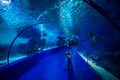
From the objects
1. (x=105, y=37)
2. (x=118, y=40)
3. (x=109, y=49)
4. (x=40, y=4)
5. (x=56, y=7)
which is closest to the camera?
(x=40, y=4)

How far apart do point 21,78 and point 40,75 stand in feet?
4.45

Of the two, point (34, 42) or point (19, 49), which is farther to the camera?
point (19, 49)

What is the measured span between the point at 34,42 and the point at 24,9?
15443 millimetres

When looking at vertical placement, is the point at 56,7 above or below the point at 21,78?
above

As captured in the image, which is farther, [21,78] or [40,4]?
[40,4]

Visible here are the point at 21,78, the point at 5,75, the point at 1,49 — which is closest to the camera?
the point at 5,75

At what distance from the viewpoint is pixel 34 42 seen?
94.1 ft

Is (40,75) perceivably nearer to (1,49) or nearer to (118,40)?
(118,40)

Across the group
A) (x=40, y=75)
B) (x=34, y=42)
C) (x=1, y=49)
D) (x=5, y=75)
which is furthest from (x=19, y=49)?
(x=5, y=75)

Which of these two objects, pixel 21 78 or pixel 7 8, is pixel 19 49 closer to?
pixel 7 8

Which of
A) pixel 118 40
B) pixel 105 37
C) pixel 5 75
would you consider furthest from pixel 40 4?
pixel 105 37

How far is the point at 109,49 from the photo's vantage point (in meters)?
18.8

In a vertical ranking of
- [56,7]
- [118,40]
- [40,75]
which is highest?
[56,7]

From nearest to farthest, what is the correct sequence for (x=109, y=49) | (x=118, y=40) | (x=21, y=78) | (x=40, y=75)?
(x=21, y=78), (x=40, y=75), (x=118, y=40), (x=109, y=49)
